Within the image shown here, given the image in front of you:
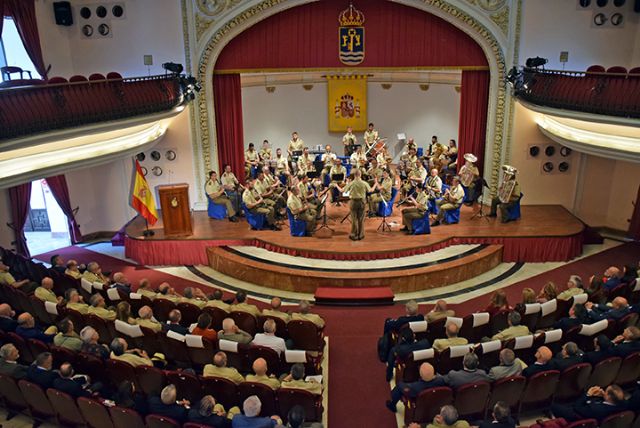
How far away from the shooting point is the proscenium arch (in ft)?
41.9

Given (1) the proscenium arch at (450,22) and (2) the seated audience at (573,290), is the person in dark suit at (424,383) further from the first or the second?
(1) the proscenium arch at (450,22)

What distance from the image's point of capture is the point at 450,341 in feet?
21.2

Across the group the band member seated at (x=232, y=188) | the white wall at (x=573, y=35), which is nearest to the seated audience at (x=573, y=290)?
the white wall at (x=573, y=35)

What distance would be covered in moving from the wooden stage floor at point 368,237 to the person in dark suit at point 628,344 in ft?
15.5

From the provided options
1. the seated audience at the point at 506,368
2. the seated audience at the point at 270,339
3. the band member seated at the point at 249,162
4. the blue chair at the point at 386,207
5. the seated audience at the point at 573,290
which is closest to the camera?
the seated audience at the point at 506,368

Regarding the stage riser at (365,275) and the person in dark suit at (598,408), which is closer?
the person in dark suit at (598,408)

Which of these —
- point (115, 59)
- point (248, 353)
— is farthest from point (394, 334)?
point (115, 59)

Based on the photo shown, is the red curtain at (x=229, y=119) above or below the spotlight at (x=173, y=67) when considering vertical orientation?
below

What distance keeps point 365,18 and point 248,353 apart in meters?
9.27

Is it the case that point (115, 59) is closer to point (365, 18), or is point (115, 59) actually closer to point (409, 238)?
point (365, 18)

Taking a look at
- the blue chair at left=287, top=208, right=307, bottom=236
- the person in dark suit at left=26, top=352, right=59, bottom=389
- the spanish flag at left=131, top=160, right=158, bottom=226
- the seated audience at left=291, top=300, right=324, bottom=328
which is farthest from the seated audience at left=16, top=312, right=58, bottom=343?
the blue chair at left=287, top=208, right=307, bottom=236

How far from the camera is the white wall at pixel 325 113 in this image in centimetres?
1741

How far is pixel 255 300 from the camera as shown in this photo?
9992 mm

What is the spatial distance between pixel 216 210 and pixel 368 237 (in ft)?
12.3
